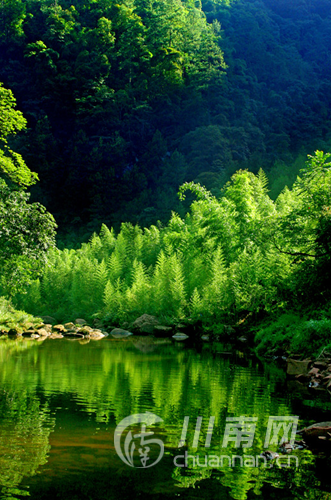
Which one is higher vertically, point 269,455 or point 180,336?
point 180,336

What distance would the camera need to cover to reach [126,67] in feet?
245

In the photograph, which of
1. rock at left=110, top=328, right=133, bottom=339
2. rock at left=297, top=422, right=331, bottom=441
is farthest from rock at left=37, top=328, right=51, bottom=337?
rock at left=297, top=422, right=331, bottom=441

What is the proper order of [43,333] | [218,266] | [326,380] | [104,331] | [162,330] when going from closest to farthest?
[326,380] → [43,333] → [218,266] → [162,330] → [104,331]

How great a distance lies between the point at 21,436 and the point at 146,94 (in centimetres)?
7172

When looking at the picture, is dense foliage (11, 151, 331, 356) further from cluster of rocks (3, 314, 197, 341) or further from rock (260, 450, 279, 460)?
rock (260, 450, 279, 460)

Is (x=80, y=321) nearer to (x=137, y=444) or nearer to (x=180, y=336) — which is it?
(x=180, y=336)

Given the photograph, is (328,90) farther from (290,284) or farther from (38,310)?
(290,284)

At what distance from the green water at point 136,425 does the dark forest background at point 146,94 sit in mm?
48551

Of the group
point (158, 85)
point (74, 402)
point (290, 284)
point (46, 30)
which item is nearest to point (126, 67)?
point (158, 85)

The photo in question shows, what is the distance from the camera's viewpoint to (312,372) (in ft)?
37.4

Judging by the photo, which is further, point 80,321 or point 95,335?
point 80,321

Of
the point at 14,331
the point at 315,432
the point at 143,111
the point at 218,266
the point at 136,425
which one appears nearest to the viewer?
the point at 315,432

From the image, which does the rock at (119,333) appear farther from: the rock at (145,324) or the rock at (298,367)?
the rock at (298,367)

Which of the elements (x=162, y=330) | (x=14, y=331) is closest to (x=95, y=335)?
(x=162, y=330)
